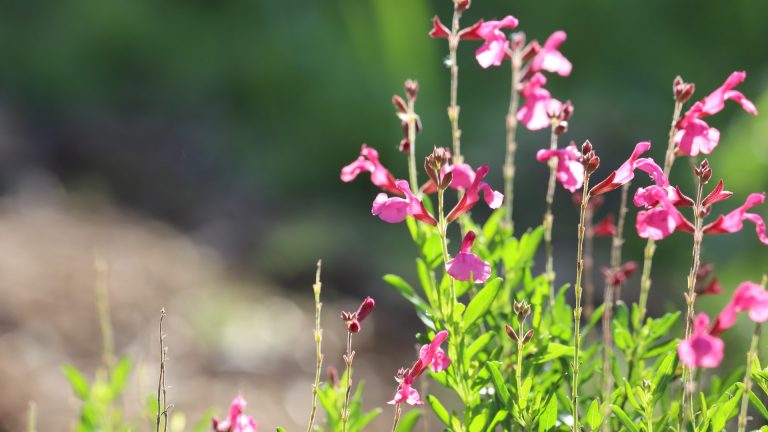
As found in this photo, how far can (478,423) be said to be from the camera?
138 cm

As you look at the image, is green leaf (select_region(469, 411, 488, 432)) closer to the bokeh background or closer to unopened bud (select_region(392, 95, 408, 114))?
unopened bud (select_region(392, 95, 408, 114))

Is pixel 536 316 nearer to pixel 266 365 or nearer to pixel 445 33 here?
pixel 445 33

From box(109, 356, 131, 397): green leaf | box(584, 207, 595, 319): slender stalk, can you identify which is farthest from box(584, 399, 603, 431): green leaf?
box(109, 356, 131, 397): green leaf

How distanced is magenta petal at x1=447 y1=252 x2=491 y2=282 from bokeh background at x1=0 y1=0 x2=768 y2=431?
2.91 m

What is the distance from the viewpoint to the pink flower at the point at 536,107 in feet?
4.82

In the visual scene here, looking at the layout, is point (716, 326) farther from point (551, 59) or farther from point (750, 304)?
point (551, 59)

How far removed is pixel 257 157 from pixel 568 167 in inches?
227

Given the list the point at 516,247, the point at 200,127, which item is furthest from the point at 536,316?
the point at 200,127

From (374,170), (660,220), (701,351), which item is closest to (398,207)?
(374,170)

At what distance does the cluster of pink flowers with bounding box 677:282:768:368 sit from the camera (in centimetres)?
91

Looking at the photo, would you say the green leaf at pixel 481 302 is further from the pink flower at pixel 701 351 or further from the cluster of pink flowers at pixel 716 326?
the pink flower at pixel 701 351

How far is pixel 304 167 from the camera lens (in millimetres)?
6633

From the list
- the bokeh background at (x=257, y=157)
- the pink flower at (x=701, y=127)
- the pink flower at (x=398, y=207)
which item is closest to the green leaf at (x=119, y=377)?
the pink flower at (x=398, y=207)

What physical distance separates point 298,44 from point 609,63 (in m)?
2.28
